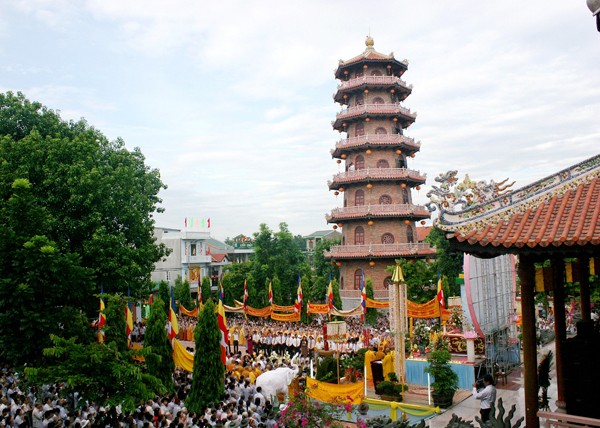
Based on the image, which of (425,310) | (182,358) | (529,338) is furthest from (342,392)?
(425,310)

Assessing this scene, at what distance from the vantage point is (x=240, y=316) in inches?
1661

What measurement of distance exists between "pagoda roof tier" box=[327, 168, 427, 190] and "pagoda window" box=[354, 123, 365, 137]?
3.27 m

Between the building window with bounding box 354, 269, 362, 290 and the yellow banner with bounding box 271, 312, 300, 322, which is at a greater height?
the building window with bounding box 354, 269, 362, 290

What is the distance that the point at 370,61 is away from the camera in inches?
1583

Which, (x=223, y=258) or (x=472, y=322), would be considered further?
(x=223, y=258)

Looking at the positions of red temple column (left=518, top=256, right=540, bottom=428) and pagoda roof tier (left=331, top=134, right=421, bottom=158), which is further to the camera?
pagoda roof tier (left=331, top=134, right=421, bottom=158)

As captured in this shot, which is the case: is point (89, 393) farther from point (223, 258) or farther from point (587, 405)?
point (223, 258)

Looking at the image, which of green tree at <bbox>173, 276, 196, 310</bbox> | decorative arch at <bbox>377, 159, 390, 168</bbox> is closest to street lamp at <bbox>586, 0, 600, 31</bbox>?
decorative arch at <bbox>377, 159, 390, 168</bbox>

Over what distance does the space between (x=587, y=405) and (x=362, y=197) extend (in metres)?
31.4

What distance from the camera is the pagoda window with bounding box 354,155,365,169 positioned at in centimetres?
3996

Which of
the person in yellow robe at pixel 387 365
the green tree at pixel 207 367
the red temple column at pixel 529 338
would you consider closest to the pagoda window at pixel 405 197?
the person in yellow robe at pixel 387 365

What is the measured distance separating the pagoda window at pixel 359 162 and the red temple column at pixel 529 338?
31.9 m


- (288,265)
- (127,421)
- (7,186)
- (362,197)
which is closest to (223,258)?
(288,265)

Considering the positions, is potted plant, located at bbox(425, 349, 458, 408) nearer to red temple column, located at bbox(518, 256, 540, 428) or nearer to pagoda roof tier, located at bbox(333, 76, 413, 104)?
red temple column, located at bbox(518, 256, 540, 428)
